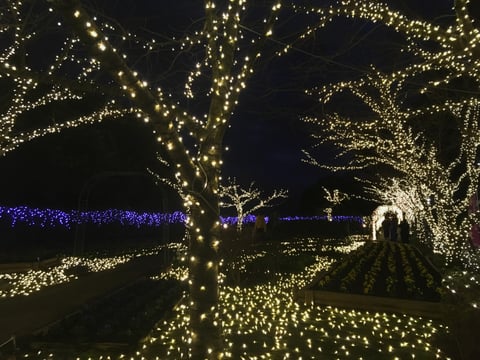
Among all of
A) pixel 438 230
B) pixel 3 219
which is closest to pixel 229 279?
pixel 438 230

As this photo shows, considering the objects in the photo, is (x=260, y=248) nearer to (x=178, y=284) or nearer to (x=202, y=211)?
(x=178, y=284)

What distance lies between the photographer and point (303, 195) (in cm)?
5131

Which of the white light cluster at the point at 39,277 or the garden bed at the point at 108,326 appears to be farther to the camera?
the white light cluster at the point at 39,277

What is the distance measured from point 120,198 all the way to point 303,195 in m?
29.0

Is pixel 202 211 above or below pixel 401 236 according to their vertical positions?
above

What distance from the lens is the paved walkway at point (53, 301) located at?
6.92 metres

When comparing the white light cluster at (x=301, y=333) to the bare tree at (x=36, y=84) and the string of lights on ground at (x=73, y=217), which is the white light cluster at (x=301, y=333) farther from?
the string of lights on ground at (x=73, y=217)

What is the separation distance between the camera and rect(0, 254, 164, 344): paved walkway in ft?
22.7

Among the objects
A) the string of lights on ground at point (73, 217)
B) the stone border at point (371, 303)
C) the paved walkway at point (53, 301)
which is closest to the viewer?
the paved walkway at point (53, 301)

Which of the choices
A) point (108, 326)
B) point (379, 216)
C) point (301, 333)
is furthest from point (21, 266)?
point (379, 216)

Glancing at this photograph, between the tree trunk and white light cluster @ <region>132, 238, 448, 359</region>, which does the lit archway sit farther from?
the tree trunk

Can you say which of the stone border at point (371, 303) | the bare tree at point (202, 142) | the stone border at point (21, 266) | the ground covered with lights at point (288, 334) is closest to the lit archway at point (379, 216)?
the ground covered with lights at point (288, 334)

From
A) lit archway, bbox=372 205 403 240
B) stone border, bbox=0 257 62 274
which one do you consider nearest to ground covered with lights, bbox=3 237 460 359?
stone border, bbox=0 257 62 274

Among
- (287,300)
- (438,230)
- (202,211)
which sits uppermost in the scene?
(202,211)
